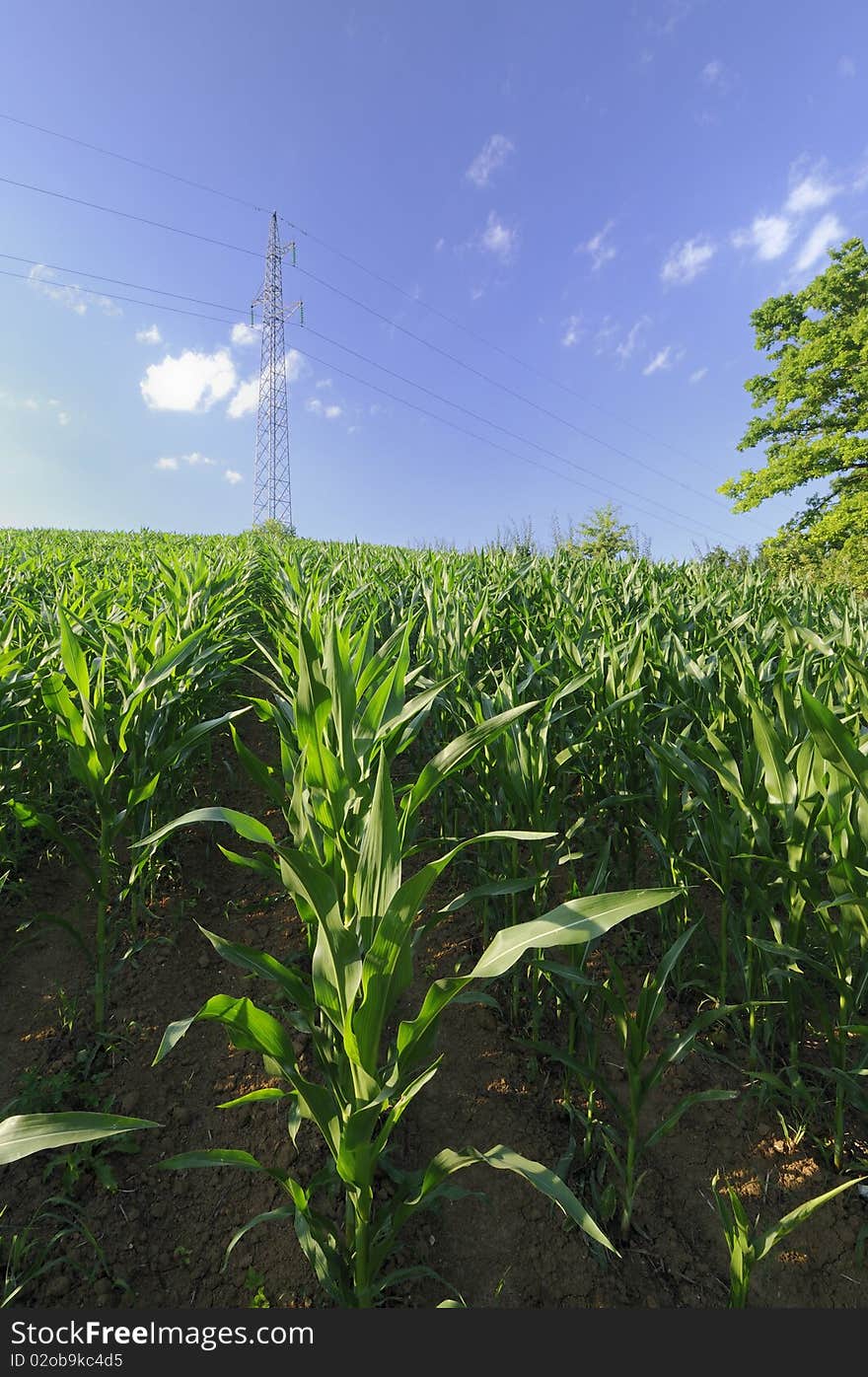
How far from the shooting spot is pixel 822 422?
2173 cm

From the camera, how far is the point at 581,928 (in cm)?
98

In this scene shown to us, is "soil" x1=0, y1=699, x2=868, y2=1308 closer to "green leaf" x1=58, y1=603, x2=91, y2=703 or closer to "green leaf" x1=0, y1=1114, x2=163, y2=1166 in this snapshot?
"green leaf" x1=0, y1=1114, x2=163, y2=1166

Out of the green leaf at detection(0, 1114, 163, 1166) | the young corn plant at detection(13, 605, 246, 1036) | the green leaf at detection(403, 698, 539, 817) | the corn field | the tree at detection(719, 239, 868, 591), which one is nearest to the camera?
the green leaf at detection(0, 1114, 163, 1166)

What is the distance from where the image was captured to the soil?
1.28 meters

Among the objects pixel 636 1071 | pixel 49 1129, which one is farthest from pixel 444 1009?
pixel 49 1129

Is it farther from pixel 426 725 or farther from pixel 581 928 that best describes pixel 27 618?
pixel 581 928

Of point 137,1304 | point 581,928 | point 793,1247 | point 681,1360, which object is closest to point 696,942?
point 793,1247

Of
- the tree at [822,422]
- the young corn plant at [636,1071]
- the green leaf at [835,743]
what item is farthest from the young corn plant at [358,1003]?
the tree at [822,422]

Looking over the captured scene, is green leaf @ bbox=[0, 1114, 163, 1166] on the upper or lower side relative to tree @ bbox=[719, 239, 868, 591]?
lower

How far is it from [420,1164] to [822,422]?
87.2 feet

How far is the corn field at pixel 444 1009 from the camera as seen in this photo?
111 centimetres

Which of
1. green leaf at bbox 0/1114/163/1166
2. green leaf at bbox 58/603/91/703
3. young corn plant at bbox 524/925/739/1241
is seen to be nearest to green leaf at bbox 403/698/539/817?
young corn plant at bbox 524/925/739/1241

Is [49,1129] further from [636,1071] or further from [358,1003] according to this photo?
[636,1071]

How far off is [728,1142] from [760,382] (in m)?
27.8
